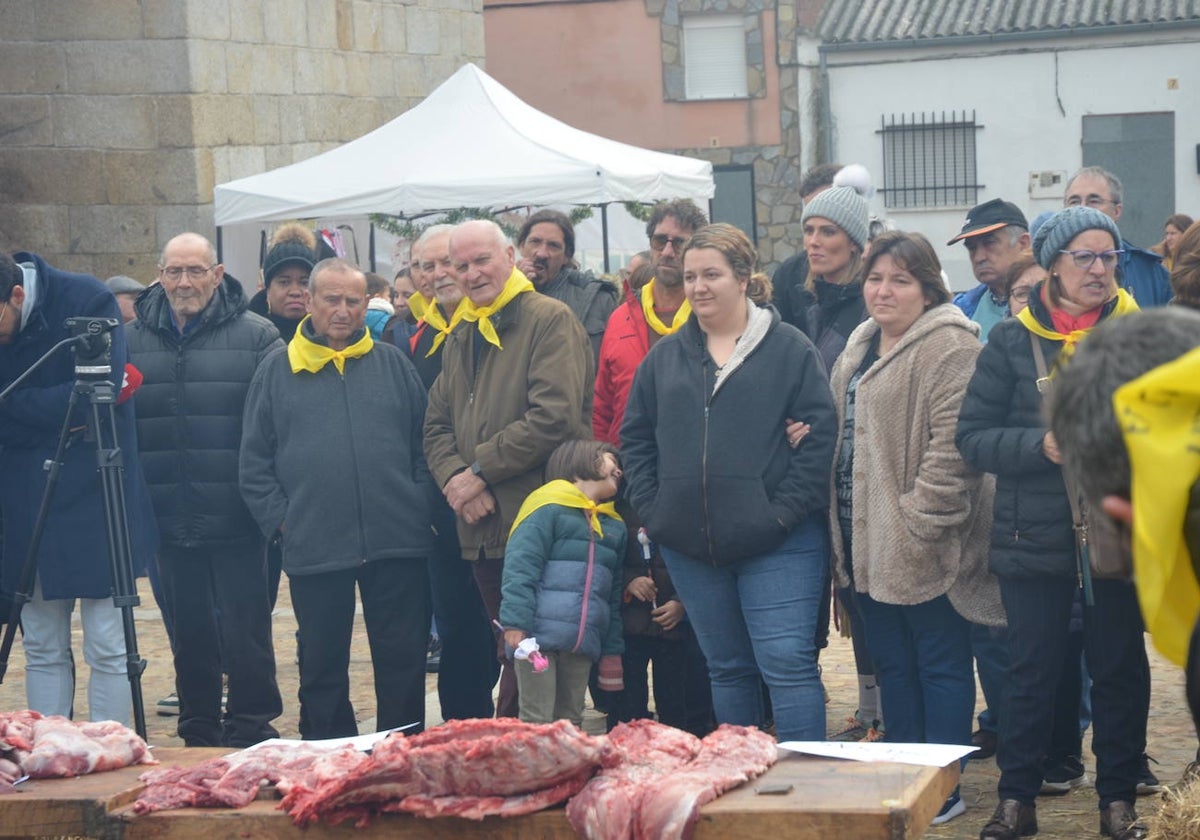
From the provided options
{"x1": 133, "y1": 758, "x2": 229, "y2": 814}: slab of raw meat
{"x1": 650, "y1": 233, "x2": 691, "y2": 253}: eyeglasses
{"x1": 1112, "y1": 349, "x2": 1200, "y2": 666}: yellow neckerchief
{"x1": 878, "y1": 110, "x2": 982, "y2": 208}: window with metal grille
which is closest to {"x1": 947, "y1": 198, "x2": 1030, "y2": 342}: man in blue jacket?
{"x1": 650, "y1": 233, "x2": 691, "y2": 253}: eyeglasses

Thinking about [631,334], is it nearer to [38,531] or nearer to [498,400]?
[498,400]

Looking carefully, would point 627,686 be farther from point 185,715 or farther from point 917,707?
point 185,715

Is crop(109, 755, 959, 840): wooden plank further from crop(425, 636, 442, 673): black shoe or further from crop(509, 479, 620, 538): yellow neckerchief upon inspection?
crop(425, 636, 442, 673): black shoe

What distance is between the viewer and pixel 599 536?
5.92 m

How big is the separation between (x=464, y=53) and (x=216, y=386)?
35.4ft

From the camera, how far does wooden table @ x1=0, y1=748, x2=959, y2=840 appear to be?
3.78m

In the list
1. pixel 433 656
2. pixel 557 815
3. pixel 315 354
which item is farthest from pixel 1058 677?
pixel 433 656

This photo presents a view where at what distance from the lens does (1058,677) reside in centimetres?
525

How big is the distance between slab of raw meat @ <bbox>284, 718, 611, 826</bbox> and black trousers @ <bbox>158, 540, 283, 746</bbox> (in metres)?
2.70

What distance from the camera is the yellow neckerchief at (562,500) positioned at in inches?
231

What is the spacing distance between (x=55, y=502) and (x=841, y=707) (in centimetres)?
322

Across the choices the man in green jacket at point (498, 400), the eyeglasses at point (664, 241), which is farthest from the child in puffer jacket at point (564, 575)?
the eyeglasses at point (664, 241)

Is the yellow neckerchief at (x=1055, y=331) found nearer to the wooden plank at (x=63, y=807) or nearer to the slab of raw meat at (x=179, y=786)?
the slab of raw meat at (x=179, y=786)

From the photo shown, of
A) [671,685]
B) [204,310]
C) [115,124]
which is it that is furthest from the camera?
[115,124]
